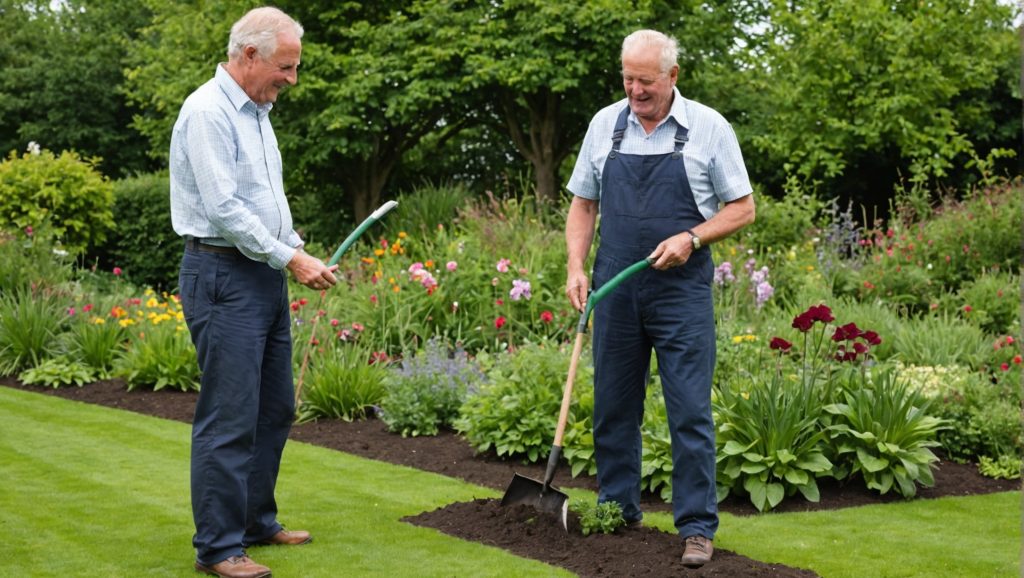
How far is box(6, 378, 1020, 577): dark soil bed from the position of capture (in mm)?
4195

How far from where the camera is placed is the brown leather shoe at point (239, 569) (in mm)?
4105

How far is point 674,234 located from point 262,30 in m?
1.59

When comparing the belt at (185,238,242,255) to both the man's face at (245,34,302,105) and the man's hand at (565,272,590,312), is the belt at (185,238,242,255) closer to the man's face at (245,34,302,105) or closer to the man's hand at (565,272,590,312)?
the man's face at (245,34,302,105)

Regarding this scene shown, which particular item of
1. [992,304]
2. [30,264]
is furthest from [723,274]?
[30,264]

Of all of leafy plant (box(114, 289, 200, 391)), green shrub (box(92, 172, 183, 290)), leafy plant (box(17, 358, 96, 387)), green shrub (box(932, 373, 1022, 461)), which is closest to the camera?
green shrub (box(932, 373, 1022, 461))

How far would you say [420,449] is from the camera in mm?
6785

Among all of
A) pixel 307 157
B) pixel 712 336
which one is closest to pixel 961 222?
pixel 712 336

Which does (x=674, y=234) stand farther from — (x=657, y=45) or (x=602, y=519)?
(x=602, y=519)

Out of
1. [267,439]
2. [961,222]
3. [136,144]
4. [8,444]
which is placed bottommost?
[8,444]

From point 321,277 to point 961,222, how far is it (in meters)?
7.82

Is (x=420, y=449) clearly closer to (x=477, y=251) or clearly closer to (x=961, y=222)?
(x=477, y=251)

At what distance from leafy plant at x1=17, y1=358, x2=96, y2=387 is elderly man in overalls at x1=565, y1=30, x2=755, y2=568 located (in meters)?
6.03

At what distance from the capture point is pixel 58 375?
9.18 meters

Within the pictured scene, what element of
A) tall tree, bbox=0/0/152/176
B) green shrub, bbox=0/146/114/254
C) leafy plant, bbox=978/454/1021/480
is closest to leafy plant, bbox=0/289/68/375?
green shrub, bbox=0/146/114/254
